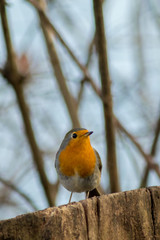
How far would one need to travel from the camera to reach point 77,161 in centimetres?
390

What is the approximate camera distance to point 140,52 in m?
7.42

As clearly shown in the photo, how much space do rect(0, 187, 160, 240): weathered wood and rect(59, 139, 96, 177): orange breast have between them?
1305 millimetres

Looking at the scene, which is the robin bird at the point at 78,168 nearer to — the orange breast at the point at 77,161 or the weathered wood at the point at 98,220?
the orange breast at the point at 77,161

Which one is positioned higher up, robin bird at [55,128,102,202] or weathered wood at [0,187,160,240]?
robin bird at [55,128,102,202]

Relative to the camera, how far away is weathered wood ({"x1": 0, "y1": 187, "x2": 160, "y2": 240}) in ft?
7.73

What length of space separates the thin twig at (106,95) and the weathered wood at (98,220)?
5.53 feet

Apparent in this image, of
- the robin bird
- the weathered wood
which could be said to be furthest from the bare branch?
the weathered wood

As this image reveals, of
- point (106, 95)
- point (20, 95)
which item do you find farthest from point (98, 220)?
point (20, 95)

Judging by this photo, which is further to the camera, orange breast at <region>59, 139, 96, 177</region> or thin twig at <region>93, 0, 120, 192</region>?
orange breast at <region>59, 139, 96, 177</region>

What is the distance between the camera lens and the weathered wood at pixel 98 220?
7.73ft

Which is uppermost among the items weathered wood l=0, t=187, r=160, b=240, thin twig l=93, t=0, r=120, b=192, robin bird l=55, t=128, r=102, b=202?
thin twig l=93, t=0, r=120, b=192

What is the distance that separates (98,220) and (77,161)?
4.58 feet

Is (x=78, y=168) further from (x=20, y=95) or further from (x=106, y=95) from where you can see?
(x=20, y=95)

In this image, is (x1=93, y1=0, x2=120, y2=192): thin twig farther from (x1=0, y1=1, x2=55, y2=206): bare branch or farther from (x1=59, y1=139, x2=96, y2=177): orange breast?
(x1=0, y1=1, x2=55, y2=206): bare branch
